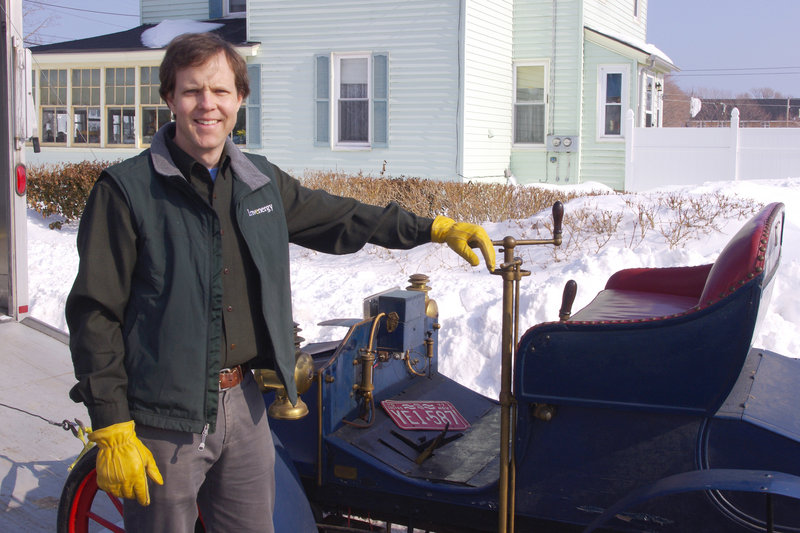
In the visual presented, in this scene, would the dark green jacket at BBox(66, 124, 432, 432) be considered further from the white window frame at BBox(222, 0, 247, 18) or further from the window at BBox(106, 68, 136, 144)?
the white window frame at BBox(222, 0, 247, 18)

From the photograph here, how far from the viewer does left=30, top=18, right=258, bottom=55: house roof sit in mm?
16031

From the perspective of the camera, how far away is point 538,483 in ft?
9.19

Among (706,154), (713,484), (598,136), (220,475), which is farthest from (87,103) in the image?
(713,484)

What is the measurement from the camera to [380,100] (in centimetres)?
1478

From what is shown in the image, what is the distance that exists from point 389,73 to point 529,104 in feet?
11.3

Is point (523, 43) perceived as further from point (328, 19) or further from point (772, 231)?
point (772, 231)

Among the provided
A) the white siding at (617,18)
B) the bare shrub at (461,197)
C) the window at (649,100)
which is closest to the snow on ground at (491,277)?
the bare shrub at (461,197)

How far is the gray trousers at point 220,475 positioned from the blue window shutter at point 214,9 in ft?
54.9

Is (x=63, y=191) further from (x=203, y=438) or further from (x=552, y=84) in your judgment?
(x=203, y=438)

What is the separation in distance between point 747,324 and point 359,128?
513 inches

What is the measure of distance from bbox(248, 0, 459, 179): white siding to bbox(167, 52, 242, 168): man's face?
484 inches

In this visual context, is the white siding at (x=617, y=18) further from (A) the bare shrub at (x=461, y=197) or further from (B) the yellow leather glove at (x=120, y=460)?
(B) the yellow leather glove at (x=120, y=460)

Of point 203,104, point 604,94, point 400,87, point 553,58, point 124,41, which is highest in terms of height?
point 124,41

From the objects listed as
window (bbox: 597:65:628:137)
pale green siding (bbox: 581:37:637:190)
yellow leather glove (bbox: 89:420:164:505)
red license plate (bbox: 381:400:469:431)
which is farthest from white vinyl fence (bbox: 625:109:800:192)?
yellow leather glove (bbox: 89:420:164:505)
